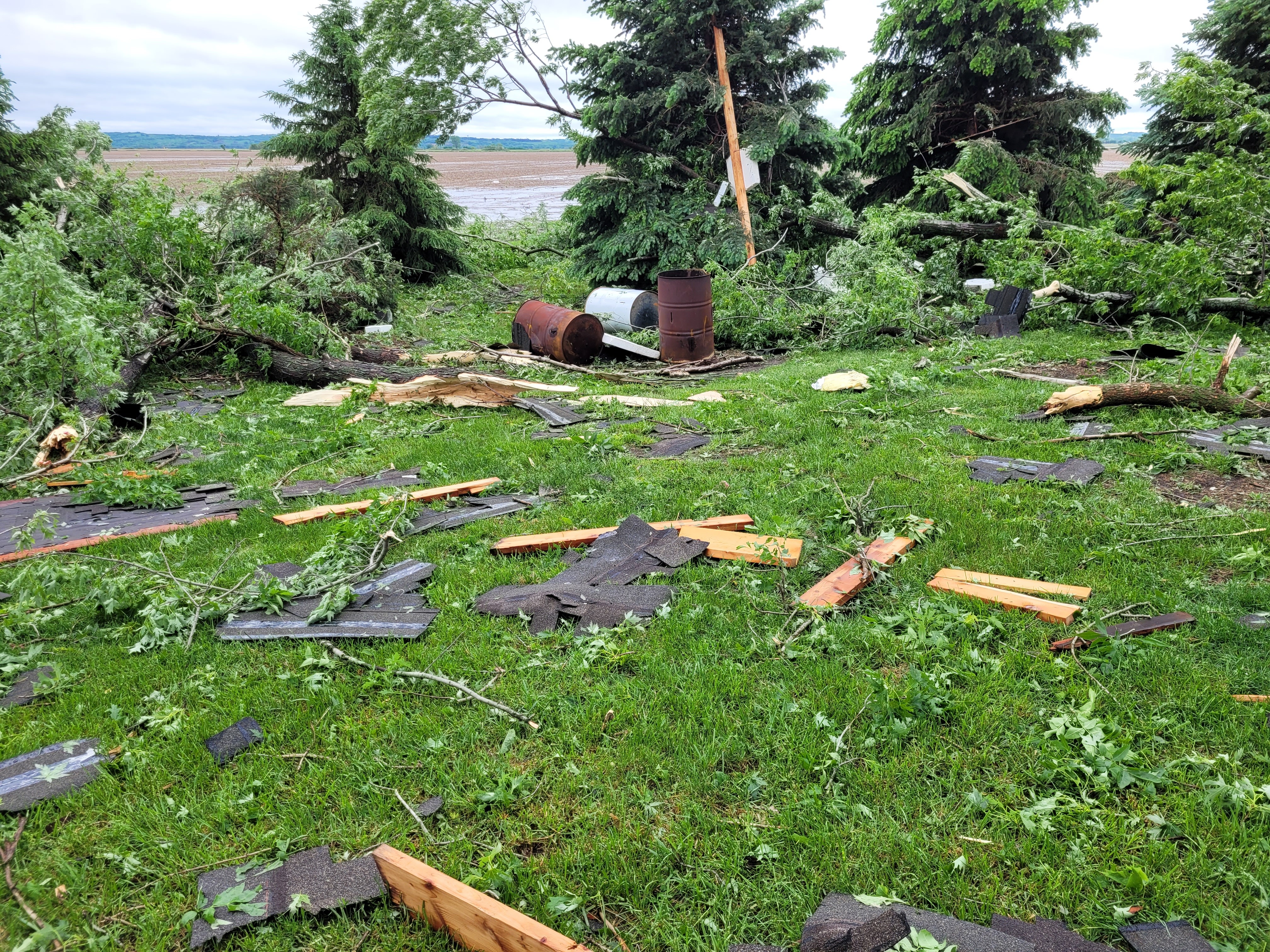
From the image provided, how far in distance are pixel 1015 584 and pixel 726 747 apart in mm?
1934

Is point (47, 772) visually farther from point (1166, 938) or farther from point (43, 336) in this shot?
point (43, 336)

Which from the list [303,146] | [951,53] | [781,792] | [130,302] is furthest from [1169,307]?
[303,146]

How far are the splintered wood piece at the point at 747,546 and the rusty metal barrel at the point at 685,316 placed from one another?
6.00 metres

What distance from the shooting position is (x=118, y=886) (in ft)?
7.93

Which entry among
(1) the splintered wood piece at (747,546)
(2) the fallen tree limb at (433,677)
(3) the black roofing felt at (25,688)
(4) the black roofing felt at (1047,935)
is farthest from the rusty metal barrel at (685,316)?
(4) the black roofing felt at (1047,935)

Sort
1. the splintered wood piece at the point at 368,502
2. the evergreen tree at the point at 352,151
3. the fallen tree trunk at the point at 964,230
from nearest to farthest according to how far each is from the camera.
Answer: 1. the splintered wood piece at the point at 368,502
2. the fallen tree trunk at the point at 964,230
3. the evergreen tree at the point at 352,151

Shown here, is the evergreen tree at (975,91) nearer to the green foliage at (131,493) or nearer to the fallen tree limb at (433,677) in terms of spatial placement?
the green foliage at (131,493)

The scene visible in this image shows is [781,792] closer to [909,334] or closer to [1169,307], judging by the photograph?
[909,334]

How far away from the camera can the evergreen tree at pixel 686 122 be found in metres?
13.4

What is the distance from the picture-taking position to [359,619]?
12.6ft

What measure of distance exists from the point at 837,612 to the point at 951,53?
14405 mm

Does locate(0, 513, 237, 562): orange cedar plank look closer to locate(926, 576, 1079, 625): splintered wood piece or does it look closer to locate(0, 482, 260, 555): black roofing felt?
locate(0, 482, 260, 555): black roofing felt

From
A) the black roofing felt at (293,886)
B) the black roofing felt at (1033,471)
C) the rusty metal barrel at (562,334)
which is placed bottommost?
the black roofing felt at (293,886)

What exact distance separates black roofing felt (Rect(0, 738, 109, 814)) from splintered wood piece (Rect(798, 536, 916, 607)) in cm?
→ 310
